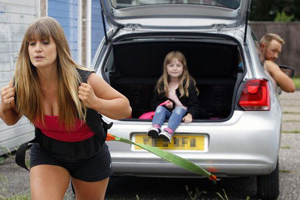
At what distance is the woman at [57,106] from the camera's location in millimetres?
3484

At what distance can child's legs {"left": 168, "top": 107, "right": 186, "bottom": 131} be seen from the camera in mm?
5557

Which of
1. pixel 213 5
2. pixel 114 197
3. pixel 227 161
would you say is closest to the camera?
pixel 227 161

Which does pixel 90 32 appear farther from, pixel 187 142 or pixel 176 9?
pixel 187 142

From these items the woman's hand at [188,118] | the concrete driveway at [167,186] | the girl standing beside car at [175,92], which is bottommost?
the concrete driveway at [167,186]

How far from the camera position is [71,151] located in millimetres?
3744

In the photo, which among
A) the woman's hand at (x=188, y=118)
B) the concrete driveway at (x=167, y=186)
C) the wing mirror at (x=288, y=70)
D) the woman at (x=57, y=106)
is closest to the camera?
the woman at (x=57, y=106)

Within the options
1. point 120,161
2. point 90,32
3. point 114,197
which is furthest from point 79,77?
point 90,32

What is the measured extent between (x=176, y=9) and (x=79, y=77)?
10.0 feet

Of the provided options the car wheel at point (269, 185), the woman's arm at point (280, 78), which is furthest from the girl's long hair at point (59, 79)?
the woman's arm at point (280, 78)

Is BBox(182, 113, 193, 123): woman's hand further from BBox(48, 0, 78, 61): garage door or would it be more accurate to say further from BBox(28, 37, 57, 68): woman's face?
BBox(48, 0, 78, 61): garage door

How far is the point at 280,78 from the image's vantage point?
6.81 metres

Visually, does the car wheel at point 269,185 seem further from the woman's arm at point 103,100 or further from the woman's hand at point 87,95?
the woman's hand at point 87,95

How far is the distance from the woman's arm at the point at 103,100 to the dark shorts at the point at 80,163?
35cm

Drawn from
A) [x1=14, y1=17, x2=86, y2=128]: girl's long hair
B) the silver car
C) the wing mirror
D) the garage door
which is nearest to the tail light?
the silver car
